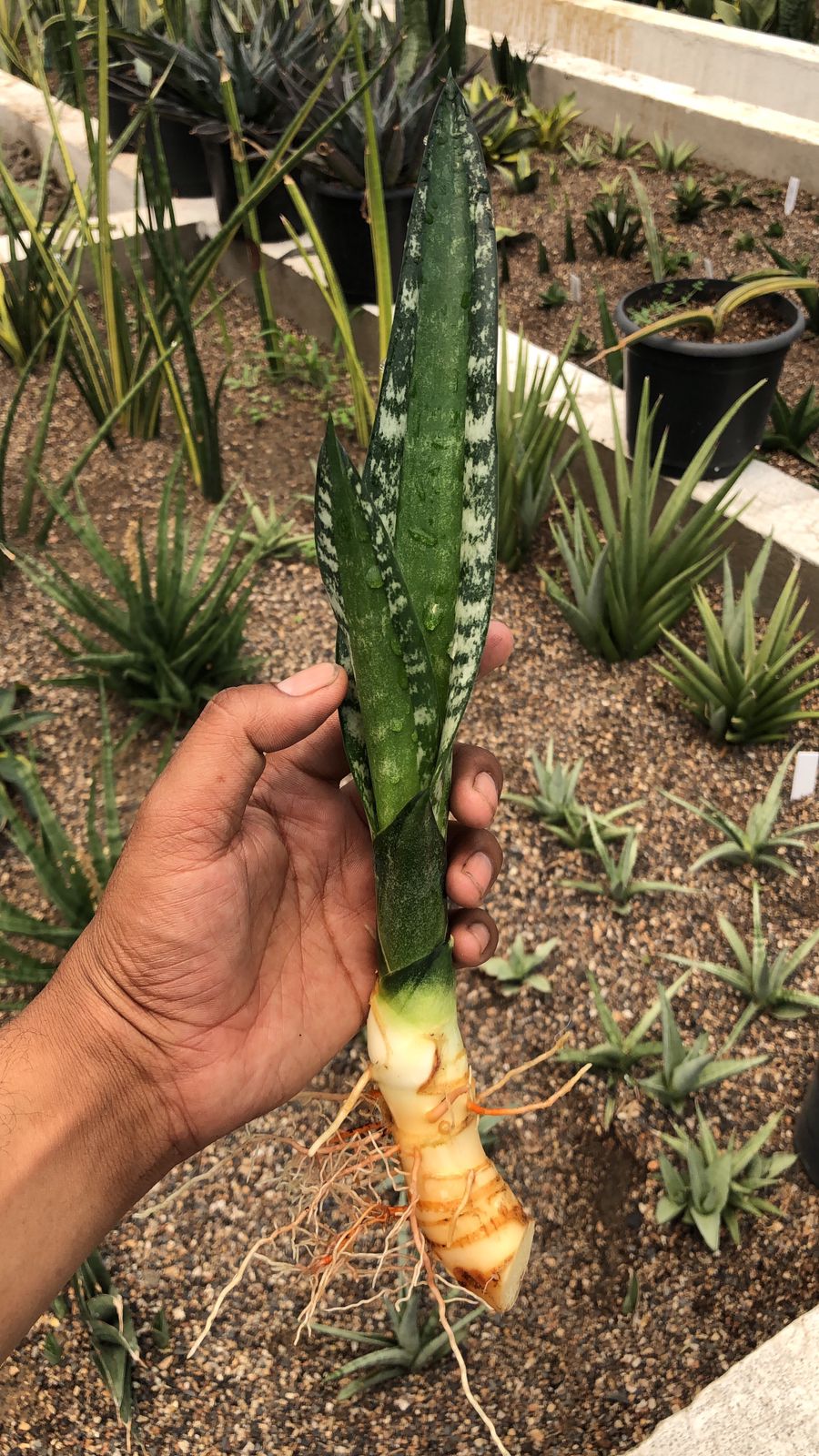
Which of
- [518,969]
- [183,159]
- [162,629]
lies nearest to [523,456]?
[162,629]

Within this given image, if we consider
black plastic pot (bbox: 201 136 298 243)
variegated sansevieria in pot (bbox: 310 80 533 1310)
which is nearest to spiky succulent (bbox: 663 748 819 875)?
variegated sansevieria in pot (bbox: 310 80 533 1310)

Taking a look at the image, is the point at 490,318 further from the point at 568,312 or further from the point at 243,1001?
the point at 568,312

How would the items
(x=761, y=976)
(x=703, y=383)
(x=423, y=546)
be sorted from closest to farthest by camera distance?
(x=423, y=546) < (x=761, y=976) < (x=703, y=383)

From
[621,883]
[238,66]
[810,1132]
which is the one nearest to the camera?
[810,1132]

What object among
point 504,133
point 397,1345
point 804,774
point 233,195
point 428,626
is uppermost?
point 504,133

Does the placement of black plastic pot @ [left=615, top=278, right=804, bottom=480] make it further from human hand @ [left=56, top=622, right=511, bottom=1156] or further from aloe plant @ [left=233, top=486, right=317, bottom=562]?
human hand @ [left=56, top=622, right=511, bottom=1156]

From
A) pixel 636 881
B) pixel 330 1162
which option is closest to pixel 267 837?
pixel 330 1162

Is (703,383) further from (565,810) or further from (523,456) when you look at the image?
(565,810)
